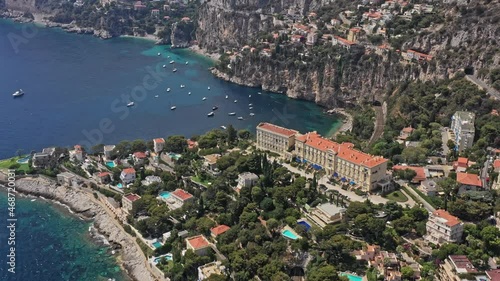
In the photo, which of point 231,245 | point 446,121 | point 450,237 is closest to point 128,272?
point 231,245

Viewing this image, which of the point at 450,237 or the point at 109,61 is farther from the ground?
the point at 450,237

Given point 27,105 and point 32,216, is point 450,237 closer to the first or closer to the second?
point 32,216

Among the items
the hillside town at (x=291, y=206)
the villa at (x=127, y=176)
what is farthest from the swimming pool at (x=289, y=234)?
the villa at (x=127, y=176)

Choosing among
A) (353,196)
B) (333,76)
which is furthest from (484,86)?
(353,196)

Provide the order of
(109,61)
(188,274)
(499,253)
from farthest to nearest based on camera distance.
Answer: (109,61), (188,274), (499,253)

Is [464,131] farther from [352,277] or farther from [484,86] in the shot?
[352,277]

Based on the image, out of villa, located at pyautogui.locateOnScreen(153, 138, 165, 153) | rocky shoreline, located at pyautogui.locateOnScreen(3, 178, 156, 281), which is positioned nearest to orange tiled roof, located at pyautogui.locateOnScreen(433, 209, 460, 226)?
rocky shoreline, located at pyautogui.locateOnScreen(3, 178, 156, 281)
